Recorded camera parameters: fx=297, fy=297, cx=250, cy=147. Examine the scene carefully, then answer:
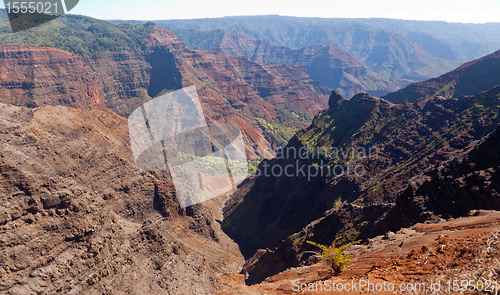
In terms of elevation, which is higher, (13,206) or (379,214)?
(13,206)

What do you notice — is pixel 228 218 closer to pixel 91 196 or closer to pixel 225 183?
pixel 225 183

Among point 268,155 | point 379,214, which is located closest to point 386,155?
point 379,214

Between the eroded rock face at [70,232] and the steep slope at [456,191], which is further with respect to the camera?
the steep slope at [456,191]

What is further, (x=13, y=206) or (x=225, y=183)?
(x=225, y=183)

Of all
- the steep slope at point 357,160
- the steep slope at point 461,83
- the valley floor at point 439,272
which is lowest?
the steep slope at point 357,160

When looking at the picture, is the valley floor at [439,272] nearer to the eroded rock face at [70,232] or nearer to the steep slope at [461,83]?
the eroded rock face at [70,232]

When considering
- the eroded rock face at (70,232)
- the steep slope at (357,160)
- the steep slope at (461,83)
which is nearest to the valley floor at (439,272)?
the eroded rock face at (70,232)
